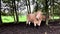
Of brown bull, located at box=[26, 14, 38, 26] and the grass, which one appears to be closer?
brown bull, located at box=[26, 14, 38, 26]

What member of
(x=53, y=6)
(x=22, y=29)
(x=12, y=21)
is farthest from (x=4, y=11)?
(x=53, y=6)

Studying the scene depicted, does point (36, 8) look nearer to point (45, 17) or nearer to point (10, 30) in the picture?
point (45, 17)

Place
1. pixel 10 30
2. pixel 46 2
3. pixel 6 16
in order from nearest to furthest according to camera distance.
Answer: pixel 10 30, pixel 46 2, pixel 6 16

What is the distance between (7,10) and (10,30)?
361 millimetres

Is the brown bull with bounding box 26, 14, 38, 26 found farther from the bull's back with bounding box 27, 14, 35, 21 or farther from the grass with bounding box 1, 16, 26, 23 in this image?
the grass with bounding box 1, 16, 26, 23

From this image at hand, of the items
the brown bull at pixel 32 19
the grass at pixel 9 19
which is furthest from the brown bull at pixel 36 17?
the grass at pixel 9 19

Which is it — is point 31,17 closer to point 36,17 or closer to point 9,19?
point 36,17

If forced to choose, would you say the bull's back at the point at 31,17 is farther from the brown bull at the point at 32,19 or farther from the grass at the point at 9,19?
the grass at the point at 9,19

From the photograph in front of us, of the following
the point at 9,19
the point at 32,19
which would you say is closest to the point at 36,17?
the point at 32,19

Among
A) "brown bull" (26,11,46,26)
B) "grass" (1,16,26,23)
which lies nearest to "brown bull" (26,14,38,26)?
"brown bull" (26,11,46,26)

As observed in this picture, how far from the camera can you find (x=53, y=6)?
6.15 ft

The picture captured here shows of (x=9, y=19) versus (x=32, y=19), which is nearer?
(x=32, y=19)

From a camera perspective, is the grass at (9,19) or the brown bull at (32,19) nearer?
the brown bull at (32,19)

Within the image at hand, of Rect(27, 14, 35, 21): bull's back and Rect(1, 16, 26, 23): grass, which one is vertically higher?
Rect(27, 14, 35, 21): bull's back
